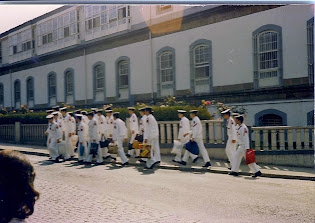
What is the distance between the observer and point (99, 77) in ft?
20.9

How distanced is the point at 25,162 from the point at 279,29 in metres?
8.37

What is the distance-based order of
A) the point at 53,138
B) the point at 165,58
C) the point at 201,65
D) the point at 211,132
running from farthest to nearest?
the point at 201,65 < the point at 211,132 < the point at 165,58 < the point at 53,138

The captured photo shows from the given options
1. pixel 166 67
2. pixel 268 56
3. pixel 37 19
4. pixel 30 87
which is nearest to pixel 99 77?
pixel 30 87

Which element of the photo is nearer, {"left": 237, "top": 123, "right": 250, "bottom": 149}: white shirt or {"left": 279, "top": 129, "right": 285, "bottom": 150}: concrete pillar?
{"left": 237, "top": 123, "right": 250, "bottom": 149}: white shirt

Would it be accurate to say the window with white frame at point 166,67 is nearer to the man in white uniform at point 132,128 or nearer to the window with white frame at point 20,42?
the man in white uniform at point 132,128

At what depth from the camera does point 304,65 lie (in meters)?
7.65

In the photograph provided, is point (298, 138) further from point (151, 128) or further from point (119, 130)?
point (119, 130)

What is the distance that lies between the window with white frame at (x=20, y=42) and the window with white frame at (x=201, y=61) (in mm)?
6116

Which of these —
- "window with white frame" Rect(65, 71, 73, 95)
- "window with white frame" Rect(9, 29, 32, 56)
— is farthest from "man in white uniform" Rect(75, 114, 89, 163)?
"window with white frame" Rect(9, 29, 32, 56)

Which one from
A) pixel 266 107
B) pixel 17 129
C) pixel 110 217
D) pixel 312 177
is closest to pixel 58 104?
pixel 17 129

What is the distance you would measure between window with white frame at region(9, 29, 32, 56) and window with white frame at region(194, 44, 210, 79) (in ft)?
20.1

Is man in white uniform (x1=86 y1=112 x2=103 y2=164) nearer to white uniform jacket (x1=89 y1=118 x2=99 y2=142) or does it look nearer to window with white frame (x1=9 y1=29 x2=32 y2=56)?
white uniform jacket (x1=89 y1=118 x2=99 y2=142)

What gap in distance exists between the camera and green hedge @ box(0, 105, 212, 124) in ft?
16.8

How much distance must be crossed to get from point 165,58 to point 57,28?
3.89 m
